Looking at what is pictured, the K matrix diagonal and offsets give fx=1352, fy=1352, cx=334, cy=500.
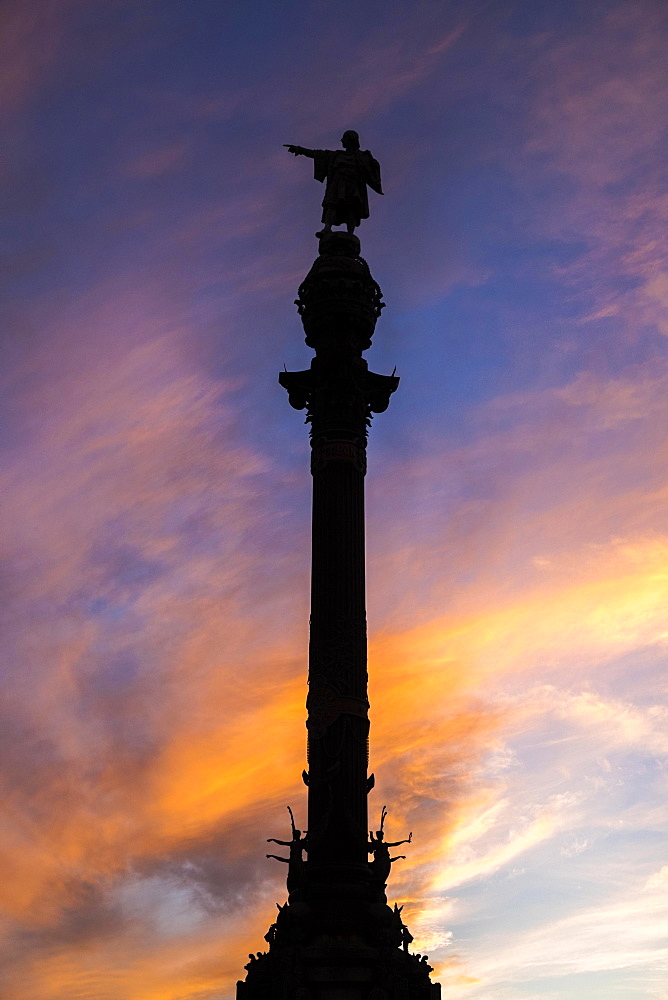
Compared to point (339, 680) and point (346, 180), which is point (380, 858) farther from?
point (346, 180)

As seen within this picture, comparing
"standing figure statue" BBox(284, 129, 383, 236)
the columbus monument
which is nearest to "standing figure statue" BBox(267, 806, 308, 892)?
the columbus monument

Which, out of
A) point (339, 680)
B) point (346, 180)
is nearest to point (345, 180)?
point (346, 180)

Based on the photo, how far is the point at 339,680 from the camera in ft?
199

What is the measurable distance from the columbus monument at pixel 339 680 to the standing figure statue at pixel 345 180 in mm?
75

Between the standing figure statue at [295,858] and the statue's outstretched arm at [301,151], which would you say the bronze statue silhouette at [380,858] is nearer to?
the standing figure statue at [295,858]

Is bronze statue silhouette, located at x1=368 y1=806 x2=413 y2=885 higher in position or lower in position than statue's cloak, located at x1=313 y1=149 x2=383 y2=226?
lower

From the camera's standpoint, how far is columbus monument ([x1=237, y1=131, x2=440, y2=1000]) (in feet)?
180

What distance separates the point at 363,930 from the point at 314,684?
11070mm

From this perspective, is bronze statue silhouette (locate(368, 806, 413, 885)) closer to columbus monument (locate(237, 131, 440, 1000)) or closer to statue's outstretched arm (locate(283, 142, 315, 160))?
columbus monument (locate(237, 131, 440, 1000))

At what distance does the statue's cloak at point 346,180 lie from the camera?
71.2m

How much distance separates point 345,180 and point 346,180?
53 mm

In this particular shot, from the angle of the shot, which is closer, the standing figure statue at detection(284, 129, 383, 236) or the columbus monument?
the columbus monument

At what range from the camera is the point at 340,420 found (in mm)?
65688

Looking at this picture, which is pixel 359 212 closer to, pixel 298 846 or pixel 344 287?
pixel 344 287
